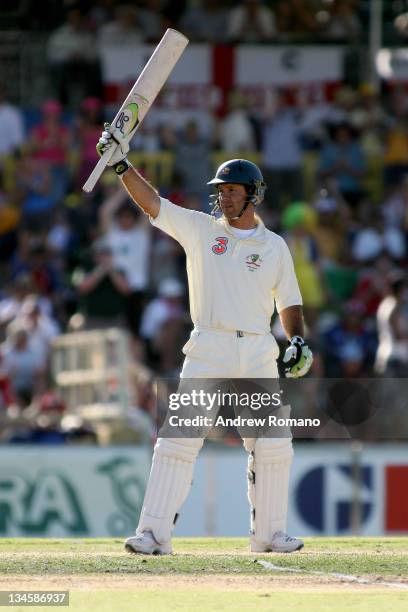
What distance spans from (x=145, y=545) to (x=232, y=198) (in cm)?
177

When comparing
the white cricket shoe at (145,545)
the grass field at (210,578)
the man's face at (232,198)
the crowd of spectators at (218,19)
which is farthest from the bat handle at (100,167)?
the crowd of spectators at (218,19)

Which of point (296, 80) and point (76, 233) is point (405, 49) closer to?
point (296, 80)

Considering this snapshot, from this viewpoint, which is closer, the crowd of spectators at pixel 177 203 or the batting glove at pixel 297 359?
the batting glove at pixel 297 359

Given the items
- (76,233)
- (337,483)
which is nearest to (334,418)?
(337,483)

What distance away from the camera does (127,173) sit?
7.86 meters

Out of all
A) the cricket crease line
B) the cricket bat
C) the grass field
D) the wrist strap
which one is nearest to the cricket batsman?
the wrist strap

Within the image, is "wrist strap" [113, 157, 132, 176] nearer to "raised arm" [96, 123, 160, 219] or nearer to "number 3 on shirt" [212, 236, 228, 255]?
"raised arm" [96, 123, 160, 219]

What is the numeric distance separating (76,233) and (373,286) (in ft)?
9.61

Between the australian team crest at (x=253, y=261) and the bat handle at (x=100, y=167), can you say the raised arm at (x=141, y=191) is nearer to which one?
the bat handle at (x=100, y=167)

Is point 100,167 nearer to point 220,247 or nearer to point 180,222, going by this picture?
point 180,222

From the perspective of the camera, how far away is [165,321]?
15.0 meters

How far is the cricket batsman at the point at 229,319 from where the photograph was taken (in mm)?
7930

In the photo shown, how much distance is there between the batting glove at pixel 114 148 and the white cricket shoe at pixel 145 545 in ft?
5.83

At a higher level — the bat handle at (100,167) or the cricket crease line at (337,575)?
the bat handle at (100,167)
